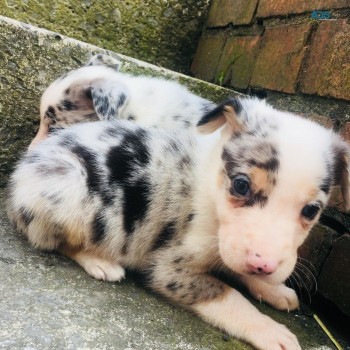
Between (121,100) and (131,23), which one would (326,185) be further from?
(131,23)

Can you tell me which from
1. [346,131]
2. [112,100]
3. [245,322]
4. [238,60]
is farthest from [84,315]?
Answer: [238,60]

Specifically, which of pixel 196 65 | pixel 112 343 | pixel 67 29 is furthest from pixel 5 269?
pixel 196 65

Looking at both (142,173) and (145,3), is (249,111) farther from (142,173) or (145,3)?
(145,3)

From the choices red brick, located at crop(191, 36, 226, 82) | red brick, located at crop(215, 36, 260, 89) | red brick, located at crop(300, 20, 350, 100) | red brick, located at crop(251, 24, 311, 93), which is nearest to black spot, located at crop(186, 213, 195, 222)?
red brick, located at crop(300, 20, 350, 100)

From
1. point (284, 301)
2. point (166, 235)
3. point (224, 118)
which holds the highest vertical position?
point (224, 118)

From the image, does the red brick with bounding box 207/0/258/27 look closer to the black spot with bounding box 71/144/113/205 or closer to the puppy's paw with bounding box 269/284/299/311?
the black spot with bounding box 71/144/113/205

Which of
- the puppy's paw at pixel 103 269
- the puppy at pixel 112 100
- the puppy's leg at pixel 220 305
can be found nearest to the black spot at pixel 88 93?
the puppy at pixel 112 100
